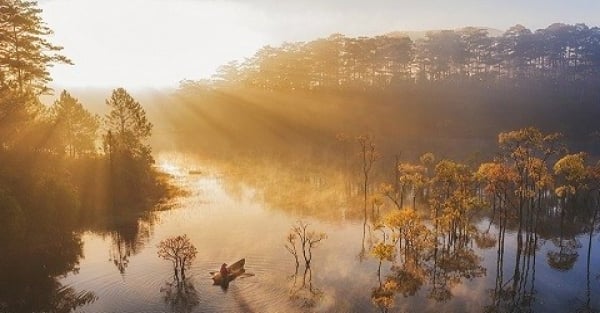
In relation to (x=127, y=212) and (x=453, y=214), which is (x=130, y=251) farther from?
(x=453, y=214)

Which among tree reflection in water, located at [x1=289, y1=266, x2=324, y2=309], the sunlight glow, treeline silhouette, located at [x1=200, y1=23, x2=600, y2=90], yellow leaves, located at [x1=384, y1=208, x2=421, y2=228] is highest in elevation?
treeline silhouette, located at [x1=200, y1=23, x2=600, y2=90]

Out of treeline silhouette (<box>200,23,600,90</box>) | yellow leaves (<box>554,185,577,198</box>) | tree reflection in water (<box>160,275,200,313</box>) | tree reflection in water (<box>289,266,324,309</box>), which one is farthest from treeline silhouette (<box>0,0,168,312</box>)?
treeline silhouette (<box>200,23,600,90</box>)

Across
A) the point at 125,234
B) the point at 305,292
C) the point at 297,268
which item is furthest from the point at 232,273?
the point at 125,234

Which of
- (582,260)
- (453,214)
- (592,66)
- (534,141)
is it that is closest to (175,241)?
(453,214)

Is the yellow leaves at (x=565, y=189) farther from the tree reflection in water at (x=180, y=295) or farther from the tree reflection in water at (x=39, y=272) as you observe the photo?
the tree reflection in water at (x=39, y=272)

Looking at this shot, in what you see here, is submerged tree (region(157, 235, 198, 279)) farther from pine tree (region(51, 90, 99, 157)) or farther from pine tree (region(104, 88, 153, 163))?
pine tree (region(51, 90, 99, 157))

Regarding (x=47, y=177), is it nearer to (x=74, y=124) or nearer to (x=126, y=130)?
(x=74, y=124)
